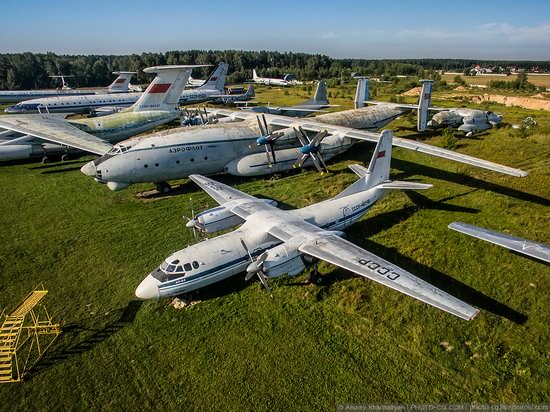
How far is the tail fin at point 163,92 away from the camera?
41094mm

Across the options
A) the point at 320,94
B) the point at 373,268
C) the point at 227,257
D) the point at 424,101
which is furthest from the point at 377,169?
the point at 320,94

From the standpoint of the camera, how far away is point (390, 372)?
12.6 metres

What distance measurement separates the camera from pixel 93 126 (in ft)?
128

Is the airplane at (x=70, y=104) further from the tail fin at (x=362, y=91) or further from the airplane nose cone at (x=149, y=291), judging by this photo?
the airplane nose cone at (x=149, y=291)

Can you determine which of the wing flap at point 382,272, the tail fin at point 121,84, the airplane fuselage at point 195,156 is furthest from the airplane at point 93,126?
the tail fin at point 121,84

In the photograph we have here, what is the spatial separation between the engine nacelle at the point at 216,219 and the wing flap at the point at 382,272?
5.47m

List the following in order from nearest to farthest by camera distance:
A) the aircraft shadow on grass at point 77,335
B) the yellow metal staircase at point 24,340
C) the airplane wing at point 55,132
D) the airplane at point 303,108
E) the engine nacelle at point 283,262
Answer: the yellow metal staircase at point 24,340 → the aircraft shadow on grass at point 77,335 → the engine nacelle at point 283,262 → the airplane wing at point 55,132 → the airplane at point 303,108

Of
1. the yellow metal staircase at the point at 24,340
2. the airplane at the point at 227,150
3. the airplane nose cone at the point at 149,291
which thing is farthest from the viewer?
the airplane at the point at 227,150

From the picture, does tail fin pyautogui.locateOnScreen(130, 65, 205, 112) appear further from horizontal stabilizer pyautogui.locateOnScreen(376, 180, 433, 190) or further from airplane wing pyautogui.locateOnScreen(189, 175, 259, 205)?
horizontal stabilizer pyautogui.locateOnScreen(376, 180, 433, 190)

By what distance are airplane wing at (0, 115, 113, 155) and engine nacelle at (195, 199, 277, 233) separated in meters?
15.5

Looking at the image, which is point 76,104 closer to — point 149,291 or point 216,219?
point 216,219

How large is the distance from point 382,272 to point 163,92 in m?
36.9

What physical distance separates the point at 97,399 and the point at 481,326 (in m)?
14.8

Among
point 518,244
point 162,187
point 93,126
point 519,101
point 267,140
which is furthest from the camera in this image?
point 519,101
